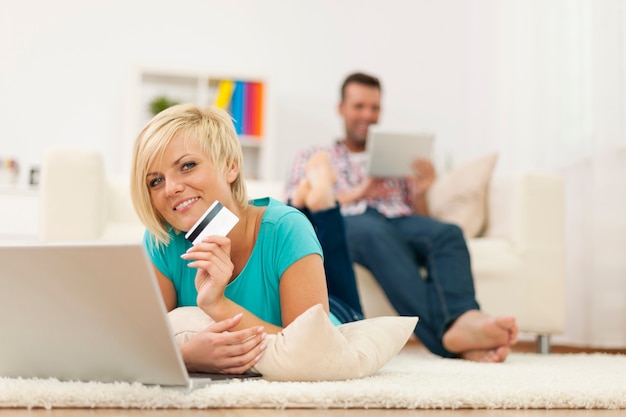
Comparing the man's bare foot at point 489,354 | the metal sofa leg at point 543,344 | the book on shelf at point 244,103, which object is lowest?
the metal sofa leg at point 543,344

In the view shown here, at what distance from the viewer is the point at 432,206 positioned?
2832 mm

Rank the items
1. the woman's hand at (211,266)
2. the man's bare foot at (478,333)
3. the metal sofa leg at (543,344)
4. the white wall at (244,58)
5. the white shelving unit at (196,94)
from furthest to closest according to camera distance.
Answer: the white wall at (244,58) → the white shelving unit at (196,94) → the metal sofa leg at (543,344) → the man's bare foot at (478,333) → the woman's hand at (211,266)

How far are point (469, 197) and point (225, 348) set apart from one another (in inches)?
65.7

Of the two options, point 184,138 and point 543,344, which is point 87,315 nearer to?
point 184,138

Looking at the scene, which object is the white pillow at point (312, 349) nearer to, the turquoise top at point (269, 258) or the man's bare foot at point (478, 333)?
the turquoise top at point (269, 258)

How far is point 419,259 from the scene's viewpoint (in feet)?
7.73

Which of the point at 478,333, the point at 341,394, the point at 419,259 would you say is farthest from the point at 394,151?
the point at 341,394

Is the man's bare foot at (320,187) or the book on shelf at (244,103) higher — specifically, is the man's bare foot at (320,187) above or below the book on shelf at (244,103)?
below

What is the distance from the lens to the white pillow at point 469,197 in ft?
8.76

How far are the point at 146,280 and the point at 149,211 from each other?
401 mm

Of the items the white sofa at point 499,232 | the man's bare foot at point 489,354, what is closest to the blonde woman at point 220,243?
the man's bare foot at point 489,354

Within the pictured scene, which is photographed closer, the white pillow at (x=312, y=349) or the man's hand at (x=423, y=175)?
the white pillow at (x=312, y=349)

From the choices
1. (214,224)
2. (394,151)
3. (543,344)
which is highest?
(394,151)

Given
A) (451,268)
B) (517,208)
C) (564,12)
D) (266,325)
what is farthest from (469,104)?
(266,325)
